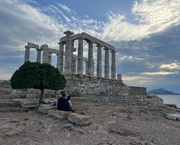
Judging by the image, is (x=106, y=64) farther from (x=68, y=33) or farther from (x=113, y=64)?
(x=68, y=33)

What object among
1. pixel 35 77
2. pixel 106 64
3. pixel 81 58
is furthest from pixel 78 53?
pixel 35 77

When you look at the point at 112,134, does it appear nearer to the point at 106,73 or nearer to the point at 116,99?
the point at 116,99

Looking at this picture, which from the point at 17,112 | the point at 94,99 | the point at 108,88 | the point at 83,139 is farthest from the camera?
the point at 108,88

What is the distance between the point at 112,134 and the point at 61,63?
25.1m

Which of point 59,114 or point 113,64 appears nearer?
point 59,114

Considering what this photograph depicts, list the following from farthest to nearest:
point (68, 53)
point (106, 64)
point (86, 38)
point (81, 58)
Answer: point (106, 64), point (81, 58), point (86, 38), point (68, 53)

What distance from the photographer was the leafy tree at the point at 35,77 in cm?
1343

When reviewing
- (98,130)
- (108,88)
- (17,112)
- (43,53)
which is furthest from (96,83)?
(98,130)

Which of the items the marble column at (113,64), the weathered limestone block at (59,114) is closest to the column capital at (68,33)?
the marble column at (113,64)

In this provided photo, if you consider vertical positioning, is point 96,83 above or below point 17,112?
above

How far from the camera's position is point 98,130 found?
8430 mm

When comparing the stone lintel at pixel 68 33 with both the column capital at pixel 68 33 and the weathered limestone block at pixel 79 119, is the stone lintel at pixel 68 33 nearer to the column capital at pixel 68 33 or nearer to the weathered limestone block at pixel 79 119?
the column capital at pixel 68 33

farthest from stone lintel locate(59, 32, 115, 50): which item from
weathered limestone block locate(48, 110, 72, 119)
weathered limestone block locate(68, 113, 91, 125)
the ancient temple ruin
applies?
A: weathered limestone block locate(68, 113, 91, 125)

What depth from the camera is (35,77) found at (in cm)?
1363
